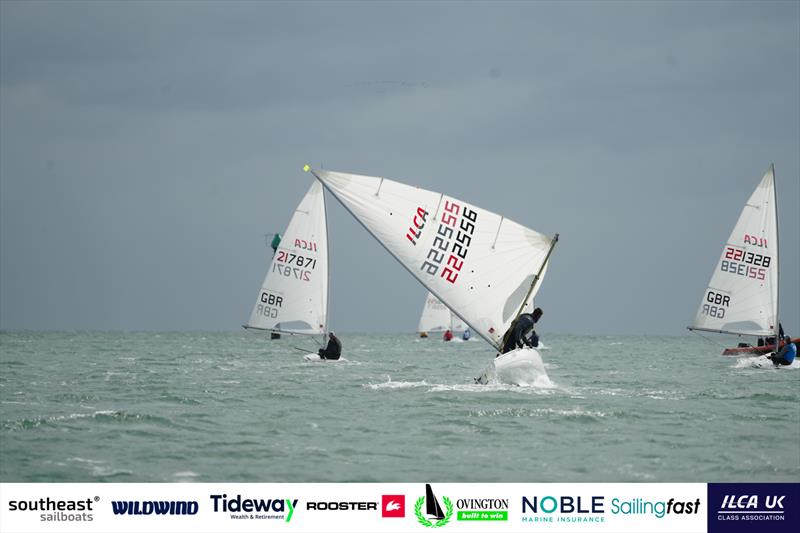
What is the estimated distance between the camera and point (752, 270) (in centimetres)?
4078

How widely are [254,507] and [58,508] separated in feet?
7.61

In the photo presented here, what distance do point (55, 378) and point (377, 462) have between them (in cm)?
1887

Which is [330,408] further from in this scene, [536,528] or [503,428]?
[536,528]

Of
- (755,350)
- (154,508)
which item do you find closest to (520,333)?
(154,508)

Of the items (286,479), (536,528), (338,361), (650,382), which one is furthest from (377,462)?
(338,361)

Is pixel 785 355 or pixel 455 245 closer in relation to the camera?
pixel 455 245

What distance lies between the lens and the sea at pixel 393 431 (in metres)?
13.7

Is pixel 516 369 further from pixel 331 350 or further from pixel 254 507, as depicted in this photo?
pixel 331 350

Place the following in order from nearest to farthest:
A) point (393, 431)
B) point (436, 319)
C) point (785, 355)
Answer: point (393, 431)
point (785, 355)
point (436, 319)

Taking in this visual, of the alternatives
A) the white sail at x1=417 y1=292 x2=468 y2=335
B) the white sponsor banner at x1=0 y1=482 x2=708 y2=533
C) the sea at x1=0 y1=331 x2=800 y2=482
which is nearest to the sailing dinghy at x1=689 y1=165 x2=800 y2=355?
the sea at x1=0 y1=331 x2=800 y2=482

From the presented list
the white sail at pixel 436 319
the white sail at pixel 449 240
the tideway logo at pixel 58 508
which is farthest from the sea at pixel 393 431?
the white sail at pixel 436 319

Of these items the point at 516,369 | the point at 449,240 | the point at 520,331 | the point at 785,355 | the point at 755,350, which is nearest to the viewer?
the point at 449,240

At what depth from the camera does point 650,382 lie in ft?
98.1

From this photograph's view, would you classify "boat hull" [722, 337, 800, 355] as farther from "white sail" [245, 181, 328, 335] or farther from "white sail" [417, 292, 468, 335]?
"white sail" [417, 292, 468, 335]
